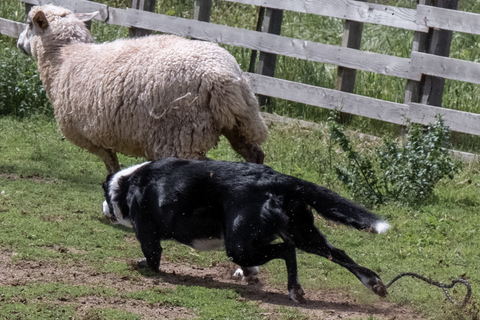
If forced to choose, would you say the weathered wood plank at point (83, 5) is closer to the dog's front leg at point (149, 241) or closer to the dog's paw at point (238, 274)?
the dog's front leg at point (149, 241)

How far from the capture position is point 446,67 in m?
6.87

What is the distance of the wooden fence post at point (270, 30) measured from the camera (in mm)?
8320

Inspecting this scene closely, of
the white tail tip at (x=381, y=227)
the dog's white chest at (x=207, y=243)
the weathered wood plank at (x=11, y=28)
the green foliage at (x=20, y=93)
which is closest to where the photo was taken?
the white tail tip at (x=381, y=227)

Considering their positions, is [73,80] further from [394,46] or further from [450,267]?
[394,46]

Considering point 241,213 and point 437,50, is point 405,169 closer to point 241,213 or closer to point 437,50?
point 437,50

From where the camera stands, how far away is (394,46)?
34.1 feet

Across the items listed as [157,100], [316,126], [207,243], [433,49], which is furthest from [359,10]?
[207,243]

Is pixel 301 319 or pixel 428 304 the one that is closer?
pixel 301 319

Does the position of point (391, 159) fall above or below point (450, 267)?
above

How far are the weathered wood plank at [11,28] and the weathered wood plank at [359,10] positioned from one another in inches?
167

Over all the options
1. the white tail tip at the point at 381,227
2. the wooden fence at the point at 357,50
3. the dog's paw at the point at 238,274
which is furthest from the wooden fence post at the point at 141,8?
the white tail tip at the point at 381,227

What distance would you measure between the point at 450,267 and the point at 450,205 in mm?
1419

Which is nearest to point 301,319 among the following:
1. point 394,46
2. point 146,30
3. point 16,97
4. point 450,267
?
point 450,267

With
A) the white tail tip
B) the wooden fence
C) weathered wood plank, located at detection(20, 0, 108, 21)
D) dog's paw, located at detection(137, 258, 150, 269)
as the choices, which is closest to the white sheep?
dog's paw, located at detection(137, 258, 150, 269)
